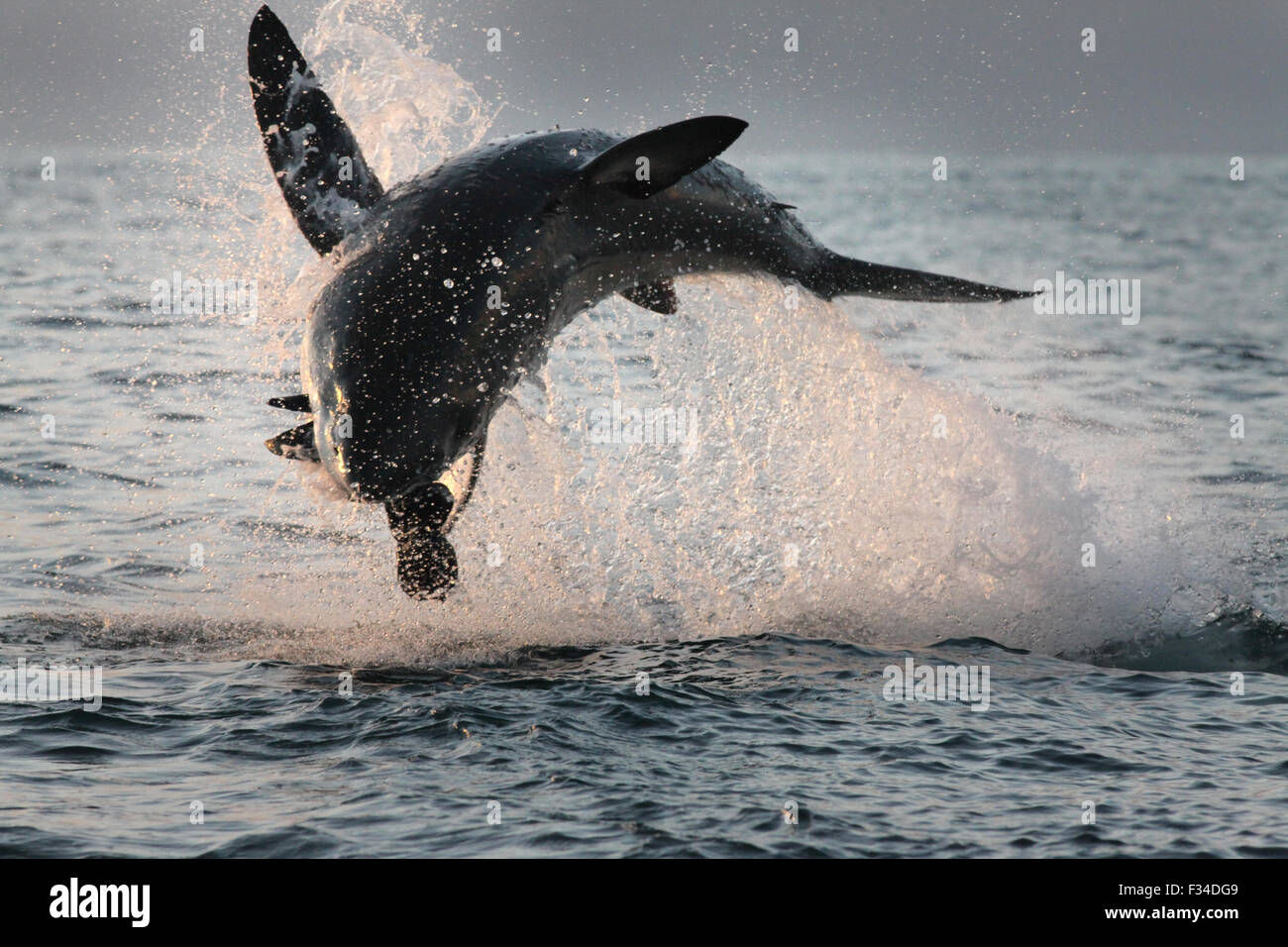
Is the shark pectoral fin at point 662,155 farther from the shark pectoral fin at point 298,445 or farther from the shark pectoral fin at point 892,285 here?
the shark pectoral fin at point 298,445

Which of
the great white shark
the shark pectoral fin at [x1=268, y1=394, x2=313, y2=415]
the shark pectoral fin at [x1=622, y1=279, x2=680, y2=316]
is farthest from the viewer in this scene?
the shark pectoral fin at [x1=622, y1=279, x2=680, y2=316]

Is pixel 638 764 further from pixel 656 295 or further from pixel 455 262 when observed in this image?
pixel 656 295

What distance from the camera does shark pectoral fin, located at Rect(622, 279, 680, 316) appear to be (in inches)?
417

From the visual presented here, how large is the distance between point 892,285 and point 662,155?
2846mm

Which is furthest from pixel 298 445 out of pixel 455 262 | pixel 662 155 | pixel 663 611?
pixel 663 611

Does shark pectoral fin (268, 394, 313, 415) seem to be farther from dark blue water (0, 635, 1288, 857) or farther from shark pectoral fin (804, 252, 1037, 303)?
shark pectoral fin (804, 252, 1037, 303)

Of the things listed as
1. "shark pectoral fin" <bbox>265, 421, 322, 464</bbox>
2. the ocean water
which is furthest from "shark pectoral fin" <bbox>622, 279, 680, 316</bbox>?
"shark pectoral fin" <bbox>265, 421, 322, 464</bbox>

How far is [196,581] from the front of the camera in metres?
12.1

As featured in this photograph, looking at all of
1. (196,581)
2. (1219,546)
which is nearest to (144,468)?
(196,581)

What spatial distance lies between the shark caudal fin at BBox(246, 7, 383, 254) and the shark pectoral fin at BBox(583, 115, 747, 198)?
1.68 m

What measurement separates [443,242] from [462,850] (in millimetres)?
3888

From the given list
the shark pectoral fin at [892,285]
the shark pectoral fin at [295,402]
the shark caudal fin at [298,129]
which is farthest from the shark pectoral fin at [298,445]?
the shark pectoral fin at [892,285]

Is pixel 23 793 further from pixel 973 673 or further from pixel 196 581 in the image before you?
pixel 973 673

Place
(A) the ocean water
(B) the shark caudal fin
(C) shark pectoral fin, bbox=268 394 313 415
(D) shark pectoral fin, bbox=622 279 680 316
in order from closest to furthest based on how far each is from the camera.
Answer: (A) the ocean water < (C) shark pectoral fin, bbox=268 394 313 415 < (B) the shark caudal fin < (D) shark pectoral fin, bbox=622 279 680 316
